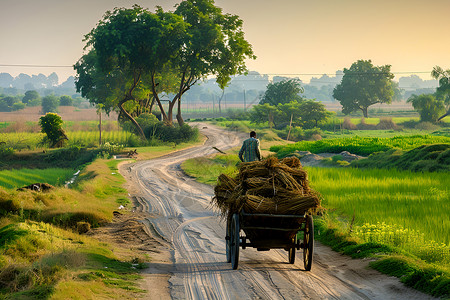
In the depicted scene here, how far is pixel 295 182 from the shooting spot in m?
9.23

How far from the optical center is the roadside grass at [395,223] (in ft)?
29.6

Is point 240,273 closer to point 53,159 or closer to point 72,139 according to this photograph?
point 53,159

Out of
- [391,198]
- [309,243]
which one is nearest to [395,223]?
[391,198]

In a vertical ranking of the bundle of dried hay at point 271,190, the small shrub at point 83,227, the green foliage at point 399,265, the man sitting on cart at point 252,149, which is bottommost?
the small shrub at point 83,227

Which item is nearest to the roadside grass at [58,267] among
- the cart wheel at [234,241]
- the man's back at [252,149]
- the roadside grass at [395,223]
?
the cart wheel at [234,241]

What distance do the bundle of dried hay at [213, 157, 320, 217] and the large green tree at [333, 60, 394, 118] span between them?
339ft

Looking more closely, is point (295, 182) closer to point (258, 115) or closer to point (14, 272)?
point (14, 272)

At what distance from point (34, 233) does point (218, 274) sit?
159 inches

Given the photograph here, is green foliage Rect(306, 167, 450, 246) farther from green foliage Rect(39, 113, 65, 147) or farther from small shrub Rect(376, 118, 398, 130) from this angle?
small shrub Rect(376, 118, 398, 130)

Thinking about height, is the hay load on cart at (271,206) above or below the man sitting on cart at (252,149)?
below

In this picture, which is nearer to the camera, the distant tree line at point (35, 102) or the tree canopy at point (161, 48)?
the tree canopy at point (161, 48)

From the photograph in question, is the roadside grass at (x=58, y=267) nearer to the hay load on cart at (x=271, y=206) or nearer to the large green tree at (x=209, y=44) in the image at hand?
the hay load on cart at (x=271, y=206)

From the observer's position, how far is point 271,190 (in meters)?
9.01

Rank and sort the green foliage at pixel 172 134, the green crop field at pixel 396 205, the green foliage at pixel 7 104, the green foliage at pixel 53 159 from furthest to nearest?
the green foliage at pixel 7 104, the green foliage at pixel 172 134, the green foliage at pixel 53 159, the green crop field at pixel 396 205
